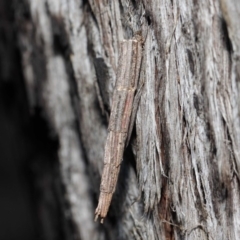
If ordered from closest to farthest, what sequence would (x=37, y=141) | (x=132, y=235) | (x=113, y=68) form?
1. (x=113, y=68)
2. (x=132, y=235)
3. (x=37, y=141)

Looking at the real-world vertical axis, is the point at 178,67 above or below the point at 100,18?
below

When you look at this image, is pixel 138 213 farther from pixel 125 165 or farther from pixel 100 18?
pixel 100 18

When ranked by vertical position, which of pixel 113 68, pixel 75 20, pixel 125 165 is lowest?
pixel 125 165

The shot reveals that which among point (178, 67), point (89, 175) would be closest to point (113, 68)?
point (178, 67)

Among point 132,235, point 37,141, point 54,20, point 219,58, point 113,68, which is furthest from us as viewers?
point 37,141

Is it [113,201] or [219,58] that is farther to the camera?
[113,201]

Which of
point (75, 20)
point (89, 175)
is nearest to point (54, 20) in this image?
point (75, 20)

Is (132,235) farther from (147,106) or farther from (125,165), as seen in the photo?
(147,106)

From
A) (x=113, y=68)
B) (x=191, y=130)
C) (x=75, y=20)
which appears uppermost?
(x=75, y=20)

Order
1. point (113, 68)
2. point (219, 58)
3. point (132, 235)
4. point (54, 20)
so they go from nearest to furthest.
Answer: point (219, 58) < point (113, 68) < point (132, 235) < point (54, 20)

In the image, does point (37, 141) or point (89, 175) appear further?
point (37, 141)
